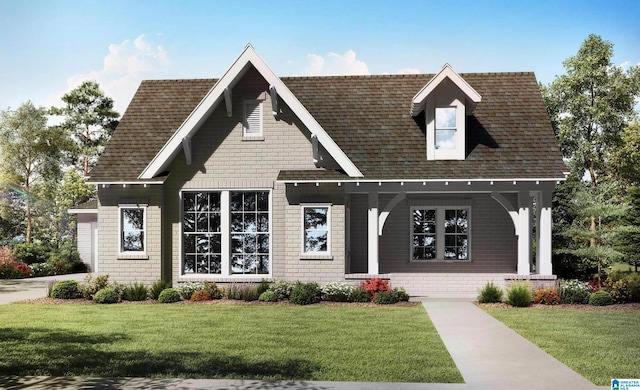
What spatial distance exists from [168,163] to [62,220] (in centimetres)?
2644

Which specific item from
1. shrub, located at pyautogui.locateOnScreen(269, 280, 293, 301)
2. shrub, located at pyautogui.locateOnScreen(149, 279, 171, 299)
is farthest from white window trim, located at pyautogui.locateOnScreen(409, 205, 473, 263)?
shrub, located at pyautogui.locateOnScreen(149, 279, 171, 299)

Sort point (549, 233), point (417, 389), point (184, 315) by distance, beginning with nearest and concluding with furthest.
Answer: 1. point (417, 389)
2. point (184, 315)
3. point (549, 233)

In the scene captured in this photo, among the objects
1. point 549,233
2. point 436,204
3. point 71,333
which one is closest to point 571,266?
point 549,233

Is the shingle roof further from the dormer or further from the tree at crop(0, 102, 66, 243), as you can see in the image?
the tree at crop(0, 102, 66, 243)

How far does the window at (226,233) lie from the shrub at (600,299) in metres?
10.0

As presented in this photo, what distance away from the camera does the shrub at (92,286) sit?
1995 centimetres

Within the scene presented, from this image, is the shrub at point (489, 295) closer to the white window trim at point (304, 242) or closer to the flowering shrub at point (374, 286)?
the flowering shrub at point (374, 286)

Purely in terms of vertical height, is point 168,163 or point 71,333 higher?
point 168,163

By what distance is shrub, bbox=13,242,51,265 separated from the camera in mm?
33750

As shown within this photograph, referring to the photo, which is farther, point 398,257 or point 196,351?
point 398,257

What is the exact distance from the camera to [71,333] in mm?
13906

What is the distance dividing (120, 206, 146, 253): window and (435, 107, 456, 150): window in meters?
10.5

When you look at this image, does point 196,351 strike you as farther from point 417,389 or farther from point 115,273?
point 115,273

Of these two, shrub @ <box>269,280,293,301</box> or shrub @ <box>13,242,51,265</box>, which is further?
shrub @ <box>13,242,51,265</box>
